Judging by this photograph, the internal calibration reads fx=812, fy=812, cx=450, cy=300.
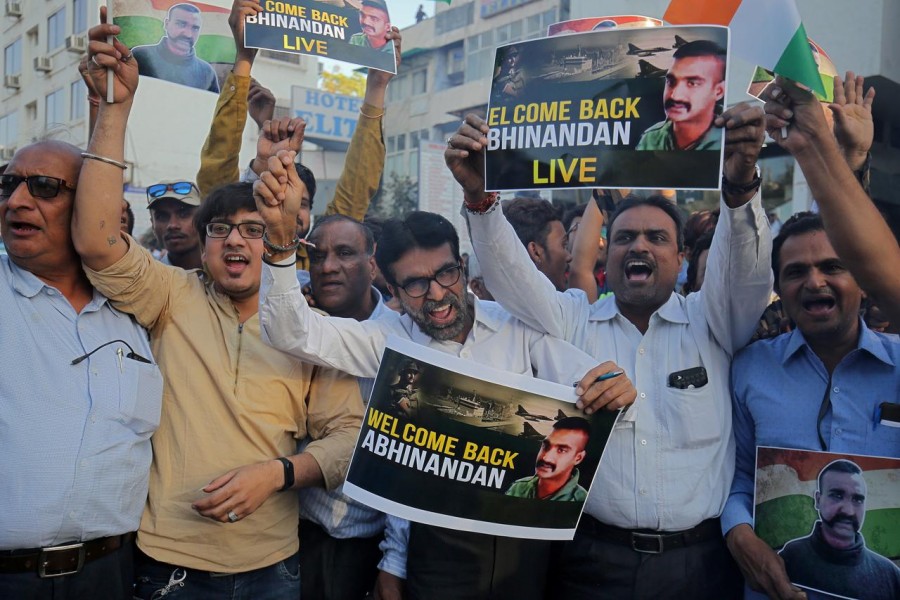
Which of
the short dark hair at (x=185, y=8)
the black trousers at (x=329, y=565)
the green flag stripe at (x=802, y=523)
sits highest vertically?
the short dark hair at (x=185, y=8)

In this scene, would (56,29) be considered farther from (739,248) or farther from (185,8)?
(739,248)

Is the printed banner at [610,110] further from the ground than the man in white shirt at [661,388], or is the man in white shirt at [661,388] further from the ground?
the printed banner at [610,110]

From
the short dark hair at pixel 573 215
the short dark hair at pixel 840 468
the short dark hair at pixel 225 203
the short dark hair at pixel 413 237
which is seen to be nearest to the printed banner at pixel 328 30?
the short dark hair at pixel 225 203

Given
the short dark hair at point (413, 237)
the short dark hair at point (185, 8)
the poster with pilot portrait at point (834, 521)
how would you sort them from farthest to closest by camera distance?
the short dark hair at point (185, 8)
the short dark hair at point (413, 237)
the poster with pilot portrait at point (834, 521)

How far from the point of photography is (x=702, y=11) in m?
2.89

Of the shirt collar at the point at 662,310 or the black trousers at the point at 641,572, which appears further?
the shirt collar at the point at 662,310

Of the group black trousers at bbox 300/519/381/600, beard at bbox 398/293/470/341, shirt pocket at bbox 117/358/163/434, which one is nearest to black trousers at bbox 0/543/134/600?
shirt pocket at bbox 117/358/163/434

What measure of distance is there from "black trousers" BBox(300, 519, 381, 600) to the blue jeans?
0.33 m

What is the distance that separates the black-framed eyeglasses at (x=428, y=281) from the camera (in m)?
2.94

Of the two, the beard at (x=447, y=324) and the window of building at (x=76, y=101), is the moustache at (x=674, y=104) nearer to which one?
the beard at (x=447, y=324)

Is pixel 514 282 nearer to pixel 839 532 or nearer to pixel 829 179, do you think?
pixel 829 179

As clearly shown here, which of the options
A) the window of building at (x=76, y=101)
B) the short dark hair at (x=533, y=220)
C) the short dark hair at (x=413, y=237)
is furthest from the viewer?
the window of building at (x=76, y=101)

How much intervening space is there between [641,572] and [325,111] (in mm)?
29921

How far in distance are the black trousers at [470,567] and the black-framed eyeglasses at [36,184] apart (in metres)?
1.61
